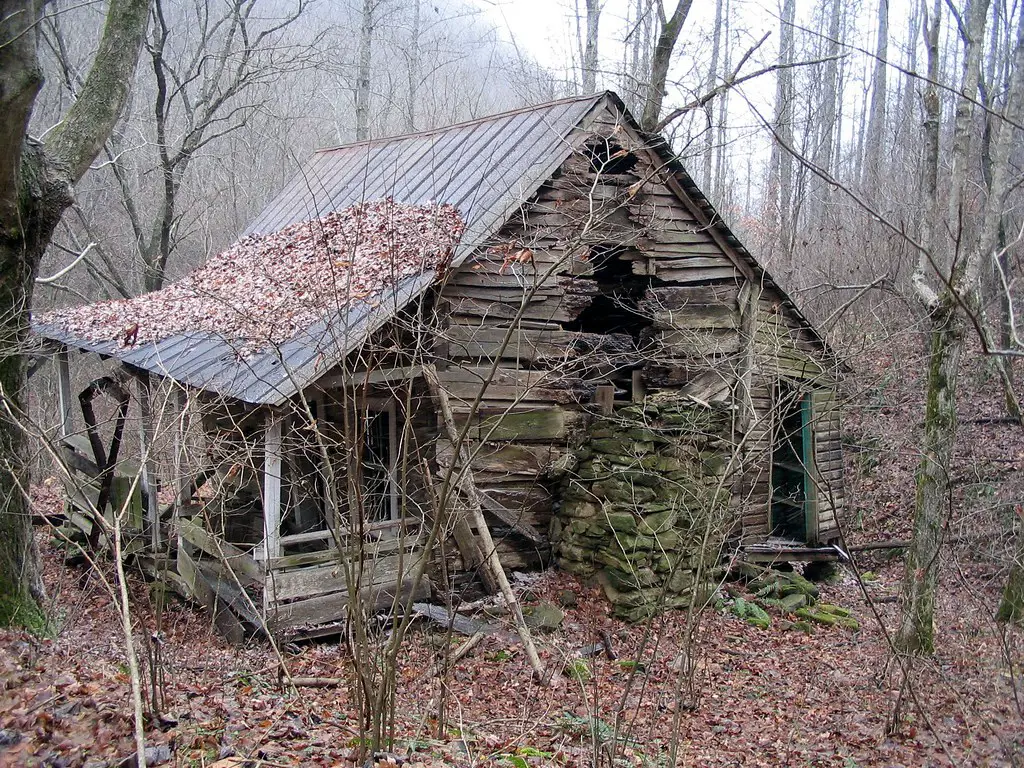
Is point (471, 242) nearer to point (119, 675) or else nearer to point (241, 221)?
point (119, 675)

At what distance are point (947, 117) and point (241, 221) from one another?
2185 cm

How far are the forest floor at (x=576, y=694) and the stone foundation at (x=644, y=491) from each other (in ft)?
1.41

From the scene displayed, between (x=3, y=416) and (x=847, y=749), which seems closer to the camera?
(x=3, y=416)

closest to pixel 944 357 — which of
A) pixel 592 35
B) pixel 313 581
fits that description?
pixel 313 581

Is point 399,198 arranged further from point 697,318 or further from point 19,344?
point 19,344

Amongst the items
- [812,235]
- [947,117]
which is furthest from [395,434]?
[947,117]

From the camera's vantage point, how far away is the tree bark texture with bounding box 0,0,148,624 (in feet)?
20.8

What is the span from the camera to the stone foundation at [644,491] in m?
9.59

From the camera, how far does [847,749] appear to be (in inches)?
284

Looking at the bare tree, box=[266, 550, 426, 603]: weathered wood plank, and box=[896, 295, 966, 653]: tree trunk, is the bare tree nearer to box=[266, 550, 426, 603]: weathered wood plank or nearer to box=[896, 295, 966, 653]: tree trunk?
box=[896, 295, 966, 653]: tree trunk

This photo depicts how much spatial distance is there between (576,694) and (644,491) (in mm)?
2580

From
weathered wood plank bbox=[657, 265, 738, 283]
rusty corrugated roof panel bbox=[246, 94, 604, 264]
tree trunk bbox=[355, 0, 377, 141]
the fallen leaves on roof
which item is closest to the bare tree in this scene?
weathered wood plank bbox=[657, 265, 738, 283]

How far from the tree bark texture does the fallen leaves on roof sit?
1.02m

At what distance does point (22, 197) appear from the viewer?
22.3 feet
